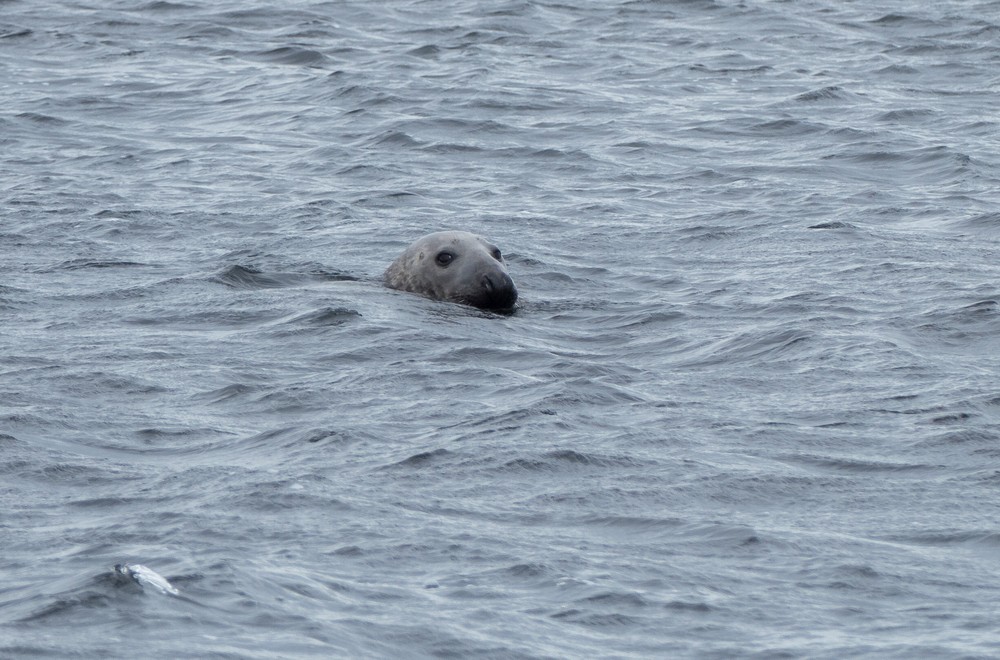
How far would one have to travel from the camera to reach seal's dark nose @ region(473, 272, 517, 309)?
14086mm

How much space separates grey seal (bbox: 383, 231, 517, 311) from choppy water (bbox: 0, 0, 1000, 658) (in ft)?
0.79

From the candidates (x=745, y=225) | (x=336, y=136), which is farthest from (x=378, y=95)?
(x=745, y=225)

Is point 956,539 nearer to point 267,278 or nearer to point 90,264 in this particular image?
point 267,278

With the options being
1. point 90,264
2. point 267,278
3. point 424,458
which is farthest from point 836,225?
point 424,458

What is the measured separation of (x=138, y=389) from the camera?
11.5 meters

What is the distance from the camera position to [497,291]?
554 inches

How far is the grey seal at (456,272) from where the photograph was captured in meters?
14.2

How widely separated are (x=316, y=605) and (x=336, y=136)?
14.5 m

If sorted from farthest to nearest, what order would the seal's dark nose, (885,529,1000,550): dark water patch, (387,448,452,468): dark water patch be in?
the seal's dark nose
(387,448,452,468): dark water patch
(885,529,1000,550): dark water patch

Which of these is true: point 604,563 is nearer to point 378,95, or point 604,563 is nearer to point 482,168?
point 482,168

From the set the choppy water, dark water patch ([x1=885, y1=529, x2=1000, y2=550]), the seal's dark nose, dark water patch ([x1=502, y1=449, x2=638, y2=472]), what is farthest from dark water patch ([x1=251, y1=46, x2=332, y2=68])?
dark water patch ([x1=885, y1=529, x2=1000, y2=550])

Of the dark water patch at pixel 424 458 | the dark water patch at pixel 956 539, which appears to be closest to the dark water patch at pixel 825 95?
the dark water patch at pixel 424 458

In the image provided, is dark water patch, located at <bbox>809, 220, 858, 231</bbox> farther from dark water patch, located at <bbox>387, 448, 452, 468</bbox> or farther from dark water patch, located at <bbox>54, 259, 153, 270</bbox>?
dark water patch, located at <bbox>387, 448, 452, 468</bbox>

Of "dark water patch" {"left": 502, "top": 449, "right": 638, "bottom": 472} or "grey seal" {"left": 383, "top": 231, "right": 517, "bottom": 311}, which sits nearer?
"dark water patch" {"left": 502, "top": 449, "right": 638, "bottom": 472}
